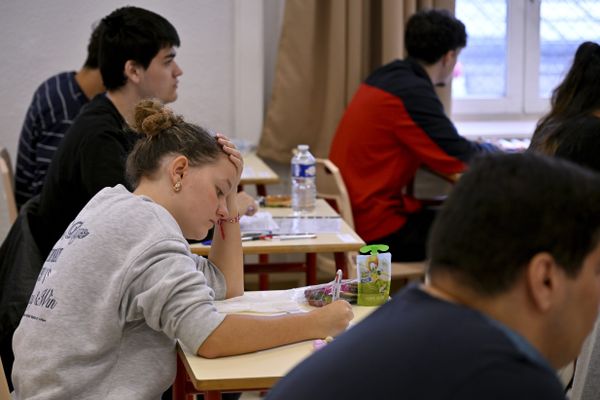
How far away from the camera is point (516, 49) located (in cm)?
518

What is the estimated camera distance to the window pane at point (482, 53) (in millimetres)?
5120

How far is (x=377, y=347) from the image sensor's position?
1.04 m

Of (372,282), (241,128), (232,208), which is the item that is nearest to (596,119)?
(372,282)

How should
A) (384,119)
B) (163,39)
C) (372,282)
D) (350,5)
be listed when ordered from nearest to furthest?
(372,282), (163,39), (384,119), (350,5)

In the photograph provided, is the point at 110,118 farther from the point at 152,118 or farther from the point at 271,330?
the point at 271,330

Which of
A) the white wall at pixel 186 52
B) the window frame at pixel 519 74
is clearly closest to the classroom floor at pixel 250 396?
the white wall at pixel 186 52

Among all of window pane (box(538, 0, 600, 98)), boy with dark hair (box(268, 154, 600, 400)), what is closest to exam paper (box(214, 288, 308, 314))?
boy with dark hair (box(268, 154, 600, 400))

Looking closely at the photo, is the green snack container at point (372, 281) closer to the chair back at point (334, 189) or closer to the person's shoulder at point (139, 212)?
the person's shoulder at point (139, 212)

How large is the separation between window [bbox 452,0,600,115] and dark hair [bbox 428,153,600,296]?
416cm

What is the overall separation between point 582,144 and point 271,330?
1153mm

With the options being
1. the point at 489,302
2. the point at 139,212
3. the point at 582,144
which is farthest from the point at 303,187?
the point at 489,302

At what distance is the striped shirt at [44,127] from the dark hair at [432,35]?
4.79ft

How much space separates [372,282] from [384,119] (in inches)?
78.8

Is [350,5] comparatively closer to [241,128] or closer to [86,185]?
[241,128]
